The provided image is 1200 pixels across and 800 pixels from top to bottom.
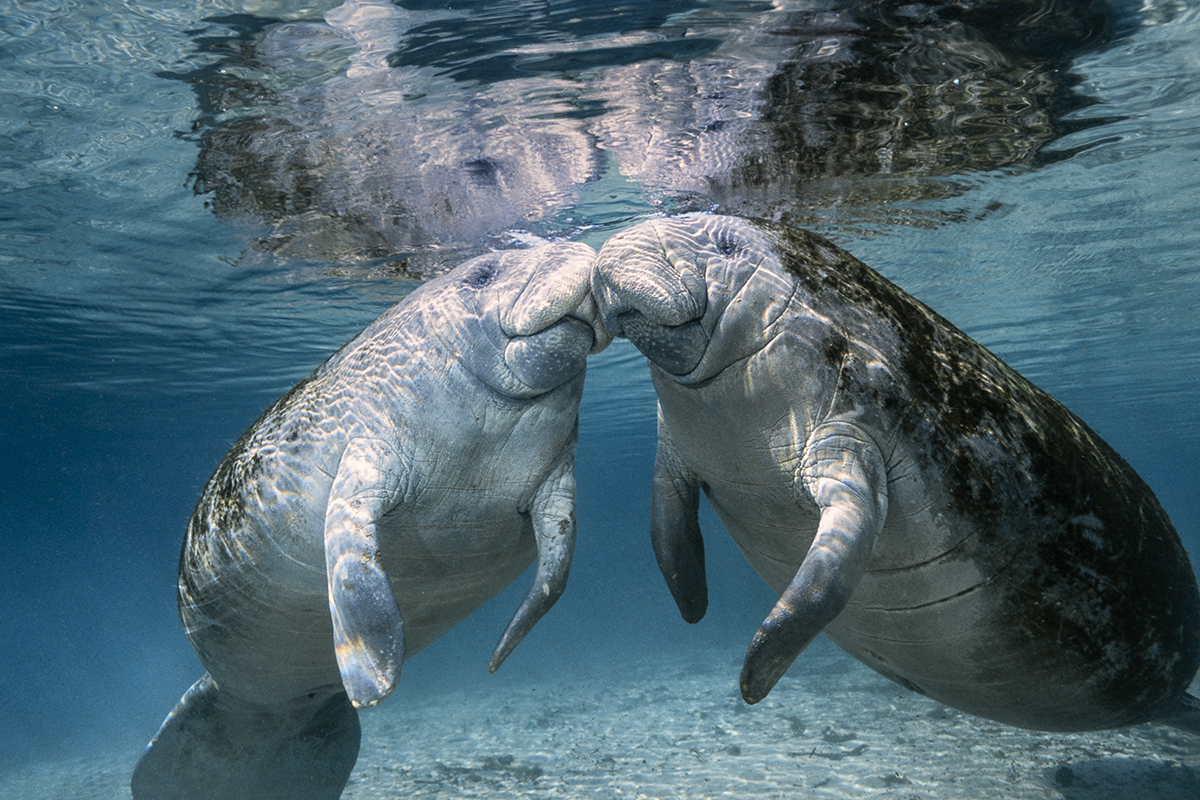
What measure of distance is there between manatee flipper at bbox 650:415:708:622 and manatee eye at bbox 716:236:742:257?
3.12 ft

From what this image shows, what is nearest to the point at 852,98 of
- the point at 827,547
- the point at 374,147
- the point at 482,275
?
the point at 374,147

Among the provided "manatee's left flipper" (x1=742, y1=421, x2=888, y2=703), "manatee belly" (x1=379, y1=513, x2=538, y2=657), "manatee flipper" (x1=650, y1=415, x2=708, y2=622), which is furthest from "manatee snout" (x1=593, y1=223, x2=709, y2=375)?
"manatee belly" (x1=379, y1=513, x2=538, y2=657)

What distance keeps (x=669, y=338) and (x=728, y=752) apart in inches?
340

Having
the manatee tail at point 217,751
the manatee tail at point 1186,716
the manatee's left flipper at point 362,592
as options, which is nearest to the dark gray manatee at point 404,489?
the manatee's left flipper at point 362,592

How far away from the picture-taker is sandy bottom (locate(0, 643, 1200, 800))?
688 cm

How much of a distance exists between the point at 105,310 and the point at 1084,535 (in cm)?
1472

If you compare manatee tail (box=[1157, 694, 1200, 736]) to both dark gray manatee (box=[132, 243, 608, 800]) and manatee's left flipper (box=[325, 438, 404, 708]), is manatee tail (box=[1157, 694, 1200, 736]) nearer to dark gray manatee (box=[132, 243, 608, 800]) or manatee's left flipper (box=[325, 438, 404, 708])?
dark gray manatee (box=[132, 243, 608, 800])

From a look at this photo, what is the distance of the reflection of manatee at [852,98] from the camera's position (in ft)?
18.6

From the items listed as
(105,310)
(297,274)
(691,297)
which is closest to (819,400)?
(691,297)

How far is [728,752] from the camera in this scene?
31.5ft

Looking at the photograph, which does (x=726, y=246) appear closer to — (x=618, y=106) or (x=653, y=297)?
(x=653, y=297)

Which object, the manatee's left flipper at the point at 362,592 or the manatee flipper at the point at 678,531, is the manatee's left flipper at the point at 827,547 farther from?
the manatee's left flipper at the point at 362,592

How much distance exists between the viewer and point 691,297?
2660mm

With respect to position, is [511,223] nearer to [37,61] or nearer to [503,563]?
[37,61]
